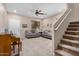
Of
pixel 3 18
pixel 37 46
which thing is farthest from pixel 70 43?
pixel 3 18

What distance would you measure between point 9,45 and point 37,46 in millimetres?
584

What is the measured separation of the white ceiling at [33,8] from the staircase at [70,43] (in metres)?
0.53

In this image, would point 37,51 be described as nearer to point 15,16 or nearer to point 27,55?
point 27,55

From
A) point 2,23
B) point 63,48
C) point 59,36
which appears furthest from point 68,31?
point 2,23

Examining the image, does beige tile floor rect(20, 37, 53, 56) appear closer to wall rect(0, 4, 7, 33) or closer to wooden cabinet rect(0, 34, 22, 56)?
wooden cabinet rect(0, 34, 22, 56)

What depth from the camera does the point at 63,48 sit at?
2.93 m

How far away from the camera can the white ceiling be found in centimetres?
260

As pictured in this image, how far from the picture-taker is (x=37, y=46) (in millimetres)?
2658

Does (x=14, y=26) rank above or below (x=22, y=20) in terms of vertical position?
below

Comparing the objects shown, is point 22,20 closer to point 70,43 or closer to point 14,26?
point 14,26

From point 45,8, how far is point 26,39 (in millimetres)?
781

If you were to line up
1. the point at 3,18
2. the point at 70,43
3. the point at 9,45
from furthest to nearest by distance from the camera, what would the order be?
the point at 70,43, the point at 3,18, the point at 9,45

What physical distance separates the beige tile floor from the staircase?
0.23 m

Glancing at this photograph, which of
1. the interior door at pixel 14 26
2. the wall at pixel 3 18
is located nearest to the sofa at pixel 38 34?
the interior door at pixel 14 26
